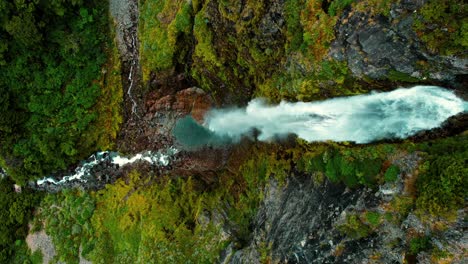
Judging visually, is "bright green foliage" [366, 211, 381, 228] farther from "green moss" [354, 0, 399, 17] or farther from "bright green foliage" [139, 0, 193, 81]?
"bright green foliage" [139, 0, 193, 81]

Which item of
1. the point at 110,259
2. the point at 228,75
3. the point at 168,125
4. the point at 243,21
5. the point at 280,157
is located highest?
the point at 243,21

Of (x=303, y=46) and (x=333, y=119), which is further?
(x=333, y=119)

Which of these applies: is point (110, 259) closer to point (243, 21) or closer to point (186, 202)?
point (186, 202)

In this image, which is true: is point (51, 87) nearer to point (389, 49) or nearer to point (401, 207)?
point (389, 49)

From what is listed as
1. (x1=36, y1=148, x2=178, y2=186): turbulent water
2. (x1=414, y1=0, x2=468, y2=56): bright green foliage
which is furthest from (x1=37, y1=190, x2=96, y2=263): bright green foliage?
(x1=414, y1=0, x2=468, y2=56): bright green foliage

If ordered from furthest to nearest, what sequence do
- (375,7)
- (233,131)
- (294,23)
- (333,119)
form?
(233,131) < (333,119) < (294,23) < (375,7)

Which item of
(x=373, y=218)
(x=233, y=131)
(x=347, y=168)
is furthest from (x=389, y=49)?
(x=233, y=131)

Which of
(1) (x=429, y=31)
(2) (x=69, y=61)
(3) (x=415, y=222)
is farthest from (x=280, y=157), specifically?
(2) (x=69, y=61)

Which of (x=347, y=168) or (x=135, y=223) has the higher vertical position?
(x=347, y=168)
